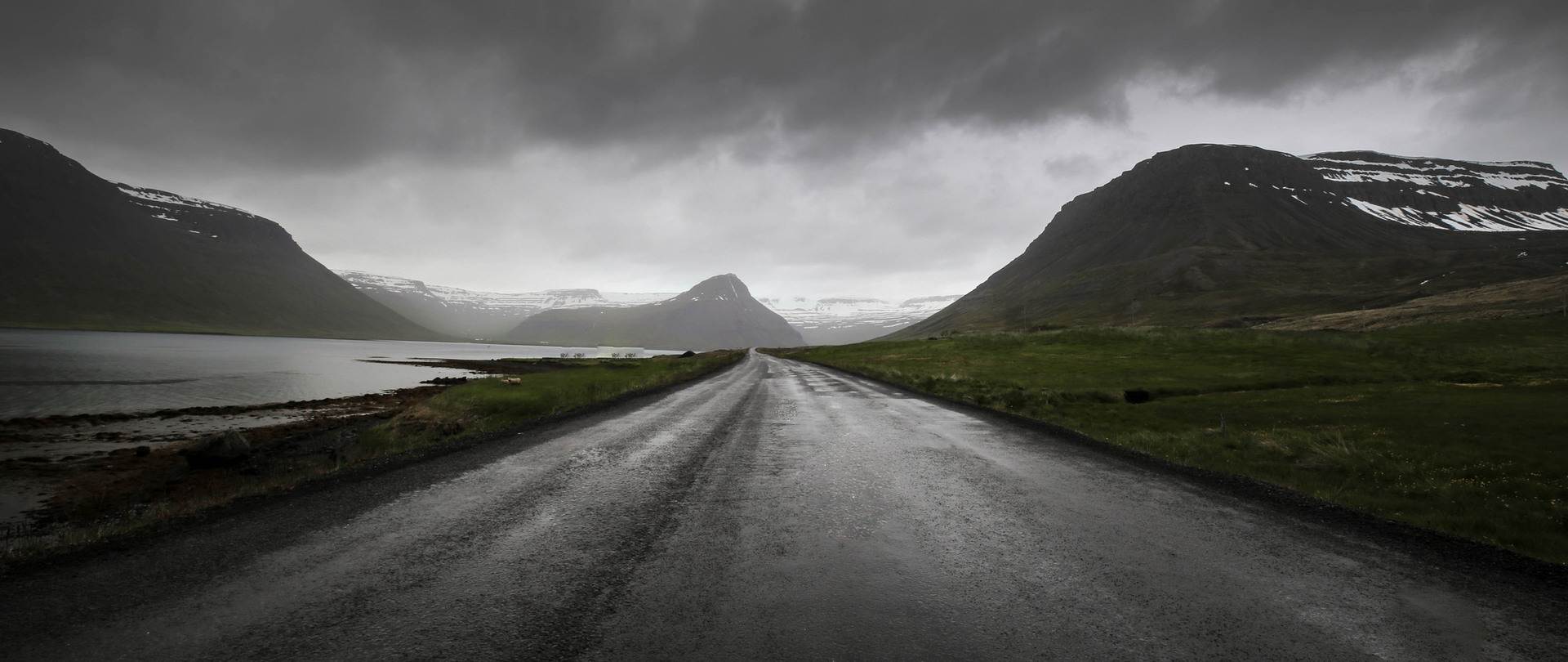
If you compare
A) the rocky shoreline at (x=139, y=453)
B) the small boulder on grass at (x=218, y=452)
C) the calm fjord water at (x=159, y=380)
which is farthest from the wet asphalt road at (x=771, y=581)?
the calm fjord water at (x=159, y=380)

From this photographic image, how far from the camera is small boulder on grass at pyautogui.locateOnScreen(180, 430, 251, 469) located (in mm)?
18953

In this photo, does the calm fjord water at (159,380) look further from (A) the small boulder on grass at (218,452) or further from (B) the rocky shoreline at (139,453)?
(A) the small boulder on grass at (218,452)

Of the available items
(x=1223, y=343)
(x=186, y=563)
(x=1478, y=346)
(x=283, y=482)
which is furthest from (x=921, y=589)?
(x=1478, y=346)

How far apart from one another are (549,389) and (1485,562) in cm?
3187

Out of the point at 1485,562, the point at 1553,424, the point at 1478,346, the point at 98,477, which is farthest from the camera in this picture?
the point at 1478,346

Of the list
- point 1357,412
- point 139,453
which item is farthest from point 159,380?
point 1357,412

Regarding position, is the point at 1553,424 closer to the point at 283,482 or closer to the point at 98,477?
the point at 283,482

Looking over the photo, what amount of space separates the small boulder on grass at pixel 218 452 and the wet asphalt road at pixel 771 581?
49.9 feet

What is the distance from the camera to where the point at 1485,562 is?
21.1 ft

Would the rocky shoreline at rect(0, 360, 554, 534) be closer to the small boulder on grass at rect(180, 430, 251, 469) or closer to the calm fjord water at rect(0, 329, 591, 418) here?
the small boulder on grass at rect(180, 430, 251, 469)

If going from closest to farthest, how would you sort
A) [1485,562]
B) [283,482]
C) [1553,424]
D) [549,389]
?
1. [1485,562]
2. [283,482]
3. [1553,424]
4. [549,389]

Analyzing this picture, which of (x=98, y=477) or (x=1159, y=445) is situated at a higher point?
(x=1159, y=445)

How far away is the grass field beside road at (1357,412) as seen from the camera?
31.0 feet

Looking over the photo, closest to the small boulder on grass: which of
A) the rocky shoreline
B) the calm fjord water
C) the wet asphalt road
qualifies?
the rocky shoreline
